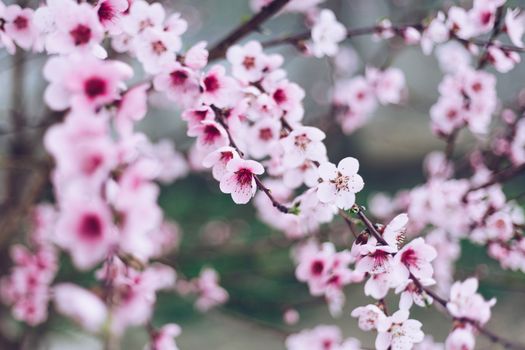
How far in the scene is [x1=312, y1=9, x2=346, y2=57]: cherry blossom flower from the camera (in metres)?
1.78

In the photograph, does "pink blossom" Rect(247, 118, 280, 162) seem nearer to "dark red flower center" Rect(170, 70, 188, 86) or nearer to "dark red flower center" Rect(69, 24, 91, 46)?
"dark red flower center" Rect(170, 70, 188, 86)

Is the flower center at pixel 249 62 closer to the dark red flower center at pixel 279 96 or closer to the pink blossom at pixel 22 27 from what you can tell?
the dark red flower center at pixel 279 96

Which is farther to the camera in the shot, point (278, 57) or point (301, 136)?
point (278, 57)

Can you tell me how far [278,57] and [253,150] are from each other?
329mm

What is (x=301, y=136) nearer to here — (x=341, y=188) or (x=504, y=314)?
(x=341, y=188)

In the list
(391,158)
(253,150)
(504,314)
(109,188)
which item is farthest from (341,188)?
(391,158)

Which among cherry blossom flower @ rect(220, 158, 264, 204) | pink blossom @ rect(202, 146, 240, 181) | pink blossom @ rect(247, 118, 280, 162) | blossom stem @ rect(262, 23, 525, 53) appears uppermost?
blossom stem @ rect(262, 23, 525, 53)

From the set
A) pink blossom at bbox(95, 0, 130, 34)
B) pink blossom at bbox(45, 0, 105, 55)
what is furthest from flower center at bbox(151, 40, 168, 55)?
pink blossom at bbox(45, 0, 105, 55)

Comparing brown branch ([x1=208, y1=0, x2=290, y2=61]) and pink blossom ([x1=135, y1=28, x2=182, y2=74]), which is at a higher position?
brown branch ([x1=208, y1=0, x2=290, y2=61])

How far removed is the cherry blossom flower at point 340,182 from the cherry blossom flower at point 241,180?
188 mm

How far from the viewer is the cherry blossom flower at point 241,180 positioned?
1260 mm

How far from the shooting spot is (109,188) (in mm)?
882

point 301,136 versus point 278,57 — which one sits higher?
point 278,57

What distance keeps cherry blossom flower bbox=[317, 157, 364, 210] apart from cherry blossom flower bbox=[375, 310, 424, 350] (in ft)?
1.17
